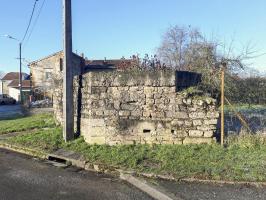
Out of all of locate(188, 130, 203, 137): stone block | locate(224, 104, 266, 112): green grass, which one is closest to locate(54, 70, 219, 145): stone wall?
locate(188, 130, 203, 137): stone block

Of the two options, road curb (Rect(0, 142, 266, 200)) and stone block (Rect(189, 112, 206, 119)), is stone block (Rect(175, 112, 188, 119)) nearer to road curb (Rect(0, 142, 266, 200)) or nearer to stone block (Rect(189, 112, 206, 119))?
stone block (Rect(189, 112, 206, 119))

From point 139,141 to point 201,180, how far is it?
9.97 feet

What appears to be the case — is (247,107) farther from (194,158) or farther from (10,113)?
(10,113)

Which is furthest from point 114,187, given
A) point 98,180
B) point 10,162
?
point 10,162

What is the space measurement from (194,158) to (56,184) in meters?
3.04

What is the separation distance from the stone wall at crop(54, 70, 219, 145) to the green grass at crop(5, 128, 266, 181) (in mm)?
300

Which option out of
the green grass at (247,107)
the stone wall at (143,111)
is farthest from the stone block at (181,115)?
the green grass at (247,107)

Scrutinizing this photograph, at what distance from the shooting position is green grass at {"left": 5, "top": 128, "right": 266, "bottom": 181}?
24.2 feet

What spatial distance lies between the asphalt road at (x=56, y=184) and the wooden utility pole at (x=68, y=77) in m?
1.90

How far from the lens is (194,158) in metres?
8.33

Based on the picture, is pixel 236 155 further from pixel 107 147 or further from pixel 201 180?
pixel 107 147

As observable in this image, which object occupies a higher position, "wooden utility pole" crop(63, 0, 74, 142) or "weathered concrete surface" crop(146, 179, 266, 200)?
"wooden utility pole" crop(63, 0, 74, 142)

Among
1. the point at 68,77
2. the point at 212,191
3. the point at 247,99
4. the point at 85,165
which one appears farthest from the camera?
the point at 68,77

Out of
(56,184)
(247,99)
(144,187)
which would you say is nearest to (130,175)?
(144,187)
